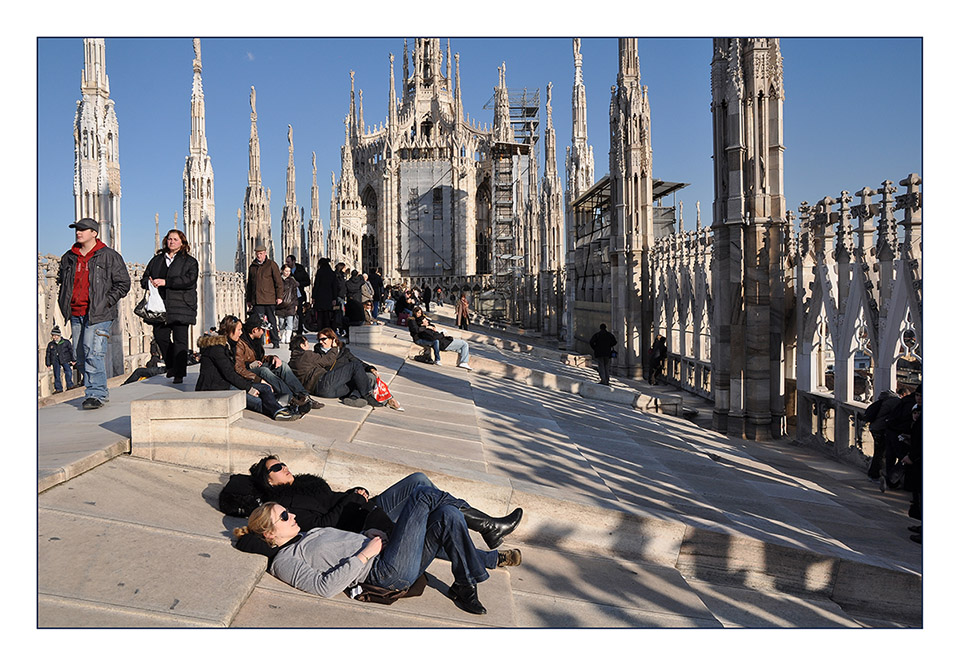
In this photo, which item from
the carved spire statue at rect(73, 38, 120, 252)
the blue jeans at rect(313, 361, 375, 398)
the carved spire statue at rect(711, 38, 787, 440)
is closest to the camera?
the blue jeans at rect(313, 361, 375, 398)

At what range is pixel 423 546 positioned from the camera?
4.25 metres

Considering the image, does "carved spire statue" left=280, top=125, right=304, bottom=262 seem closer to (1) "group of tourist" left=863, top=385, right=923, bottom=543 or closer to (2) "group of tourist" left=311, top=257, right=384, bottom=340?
(2) "group of tourist" left=311, top=257, right=384, bottom=340

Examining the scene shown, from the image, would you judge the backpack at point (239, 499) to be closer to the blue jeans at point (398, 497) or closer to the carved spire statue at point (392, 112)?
the blue jeans at point (398, 497)

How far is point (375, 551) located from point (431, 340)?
10775mm

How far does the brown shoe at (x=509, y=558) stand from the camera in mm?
4930

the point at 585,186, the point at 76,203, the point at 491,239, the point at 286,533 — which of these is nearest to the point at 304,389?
the point at 286,533

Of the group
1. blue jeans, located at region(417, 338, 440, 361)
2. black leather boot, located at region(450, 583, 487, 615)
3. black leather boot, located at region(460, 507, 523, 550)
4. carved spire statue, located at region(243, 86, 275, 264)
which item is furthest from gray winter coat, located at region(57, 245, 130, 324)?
carved spire statue, located at region(243, 86, 275, 264)

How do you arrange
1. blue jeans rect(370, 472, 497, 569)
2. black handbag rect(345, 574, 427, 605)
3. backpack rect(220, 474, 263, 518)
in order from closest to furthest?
1. black handbag rect(345, 574, 427, 605)
2. backpack rect(220, 474, 263, 518)
3. blue jeans rect(370, 472, 497, 569)

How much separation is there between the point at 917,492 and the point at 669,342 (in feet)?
38.7

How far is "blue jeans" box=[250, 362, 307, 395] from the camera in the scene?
7.36 metres

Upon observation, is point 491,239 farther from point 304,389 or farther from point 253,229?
point 304,389

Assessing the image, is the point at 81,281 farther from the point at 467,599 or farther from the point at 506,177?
the point at 506,177

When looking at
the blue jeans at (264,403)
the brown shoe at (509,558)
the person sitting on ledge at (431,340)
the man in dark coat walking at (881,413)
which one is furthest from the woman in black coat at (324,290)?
the brown shoe at (509,558)

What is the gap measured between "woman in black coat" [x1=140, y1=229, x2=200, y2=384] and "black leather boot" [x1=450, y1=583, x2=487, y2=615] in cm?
497
